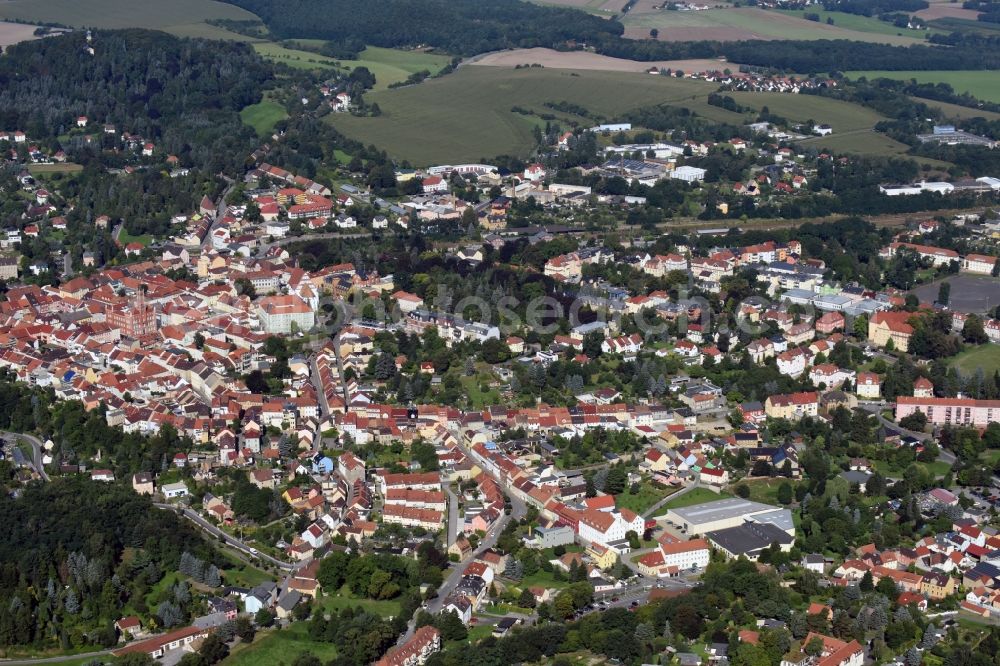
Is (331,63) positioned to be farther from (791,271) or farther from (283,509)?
(283,509)

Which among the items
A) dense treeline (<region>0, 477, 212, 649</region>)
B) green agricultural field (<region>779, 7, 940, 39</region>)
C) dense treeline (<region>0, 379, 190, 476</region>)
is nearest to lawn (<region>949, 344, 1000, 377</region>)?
dense treeline (<region>0, 379, 190, 476</region>)

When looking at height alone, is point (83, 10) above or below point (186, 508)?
above

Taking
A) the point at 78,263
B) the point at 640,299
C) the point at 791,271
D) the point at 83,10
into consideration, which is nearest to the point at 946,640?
the point at 640,299

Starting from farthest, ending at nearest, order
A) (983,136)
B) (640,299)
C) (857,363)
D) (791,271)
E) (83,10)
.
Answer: (83,10)
(983,136)
(791,271)
(640,299)
(857,363)

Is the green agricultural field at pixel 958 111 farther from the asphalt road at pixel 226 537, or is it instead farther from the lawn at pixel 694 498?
the asphalt road at pixel 226 537

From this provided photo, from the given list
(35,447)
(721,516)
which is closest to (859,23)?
(721,516)

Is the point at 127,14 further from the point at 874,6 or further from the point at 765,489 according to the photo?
the point at 765,489

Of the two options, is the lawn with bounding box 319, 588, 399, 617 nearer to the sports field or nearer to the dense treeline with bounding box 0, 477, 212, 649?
the dense treeline with bounding box 0, 477, 212, 649

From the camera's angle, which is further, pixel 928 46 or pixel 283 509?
pixel 928 46

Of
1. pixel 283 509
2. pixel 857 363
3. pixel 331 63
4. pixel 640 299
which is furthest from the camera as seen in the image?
pixel 331 63
